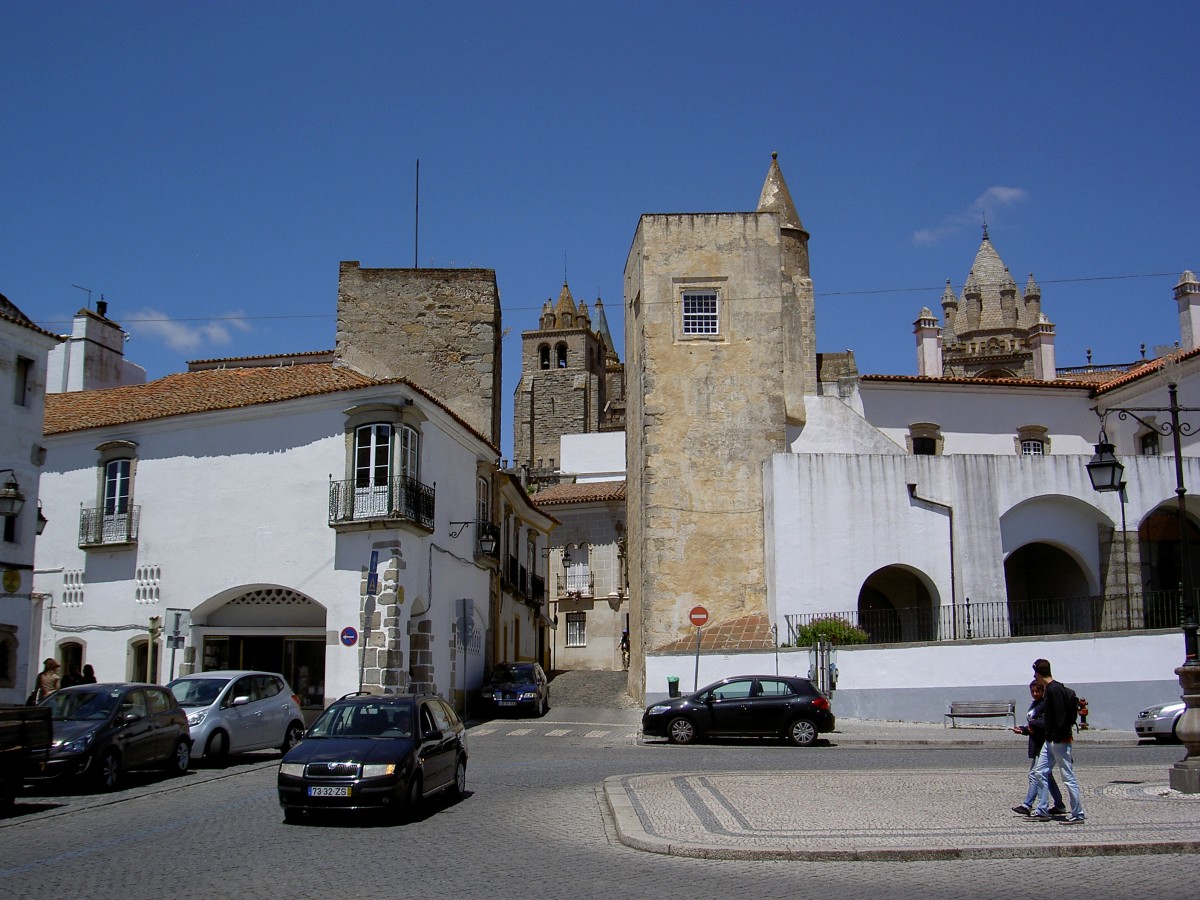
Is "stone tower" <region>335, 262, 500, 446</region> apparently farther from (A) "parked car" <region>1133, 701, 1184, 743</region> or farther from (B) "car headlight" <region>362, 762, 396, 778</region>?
(B) "car headlight" <region>362, 762, 396, 778</region>

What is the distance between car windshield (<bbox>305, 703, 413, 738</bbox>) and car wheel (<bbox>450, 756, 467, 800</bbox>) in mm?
1357

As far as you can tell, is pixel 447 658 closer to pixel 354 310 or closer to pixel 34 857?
pixel 354 310

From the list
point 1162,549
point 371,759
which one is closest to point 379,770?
point 371,759

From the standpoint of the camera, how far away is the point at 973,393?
130ft

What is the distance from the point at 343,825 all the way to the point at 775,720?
12.0 meters

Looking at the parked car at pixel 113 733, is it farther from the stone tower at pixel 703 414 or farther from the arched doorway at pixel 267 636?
the stone tower at pixel 703 414

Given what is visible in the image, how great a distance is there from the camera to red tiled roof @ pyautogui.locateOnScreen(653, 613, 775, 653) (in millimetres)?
31281

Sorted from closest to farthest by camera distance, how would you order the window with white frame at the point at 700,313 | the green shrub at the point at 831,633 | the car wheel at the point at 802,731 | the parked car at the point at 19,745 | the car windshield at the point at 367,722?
the car windshield at the point at 367,722, the parked car at the point at 19,745, the car wheel at the point at 802,731, the green shrub at the point at 831,633, the window with white frame at the point at 700,313

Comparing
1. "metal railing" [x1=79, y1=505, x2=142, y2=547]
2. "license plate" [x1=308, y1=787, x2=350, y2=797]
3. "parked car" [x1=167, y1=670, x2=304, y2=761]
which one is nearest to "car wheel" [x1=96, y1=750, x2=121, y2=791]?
"parked car" [x1=167, y1=670, x2=304, y2=761]

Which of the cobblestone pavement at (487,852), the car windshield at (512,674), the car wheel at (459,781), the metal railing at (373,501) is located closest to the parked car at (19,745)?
the cobblestone pavement at (487,852)

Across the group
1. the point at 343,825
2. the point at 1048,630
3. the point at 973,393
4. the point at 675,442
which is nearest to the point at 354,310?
the point at 675,442

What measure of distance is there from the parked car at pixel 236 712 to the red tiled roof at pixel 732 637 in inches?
→ 491

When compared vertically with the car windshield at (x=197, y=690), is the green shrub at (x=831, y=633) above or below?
above

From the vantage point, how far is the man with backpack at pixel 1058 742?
11.5 m
